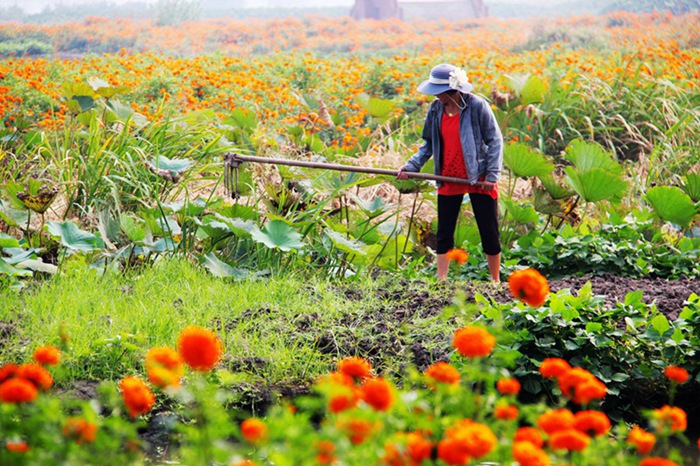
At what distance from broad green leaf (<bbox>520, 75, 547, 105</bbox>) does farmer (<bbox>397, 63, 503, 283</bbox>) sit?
73.7 inches

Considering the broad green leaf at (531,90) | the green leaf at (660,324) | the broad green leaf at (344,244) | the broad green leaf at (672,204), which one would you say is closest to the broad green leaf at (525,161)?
the broad green leaf at (672,204)

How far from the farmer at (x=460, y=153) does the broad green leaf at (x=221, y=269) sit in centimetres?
100

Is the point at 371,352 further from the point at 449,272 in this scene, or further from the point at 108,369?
the point at 449,272

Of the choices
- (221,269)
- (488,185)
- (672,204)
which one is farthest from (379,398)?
(672,204)

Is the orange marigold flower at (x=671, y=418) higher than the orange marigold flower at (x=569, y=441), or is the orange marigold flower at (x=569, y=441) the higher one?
Answer: the orange marigold flower at (x=569, y=441)

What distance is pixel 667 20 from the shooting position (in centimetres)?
1418

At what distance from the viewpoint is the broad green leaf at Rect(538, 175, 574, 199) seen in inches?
180

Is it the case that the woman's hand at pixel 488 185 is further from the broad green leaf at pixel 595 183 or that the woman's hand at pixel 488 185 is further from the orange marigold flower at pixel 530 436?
the orange marigold flower at pixel 530 436

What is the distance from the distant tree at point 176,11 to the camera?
12.7 m

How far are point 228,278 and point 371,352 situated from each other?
112 centimetres

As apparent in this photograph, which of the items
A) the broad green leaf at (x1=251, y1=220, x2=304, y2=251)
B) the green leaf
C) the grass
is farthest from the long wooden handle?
the green leaf

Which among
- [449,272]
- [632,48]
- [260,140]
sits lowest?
[449,272]

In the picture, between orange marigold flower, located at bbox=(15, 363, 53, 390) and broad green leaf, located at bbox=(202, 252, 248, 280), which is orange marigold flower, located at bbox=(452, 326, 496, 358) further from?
broad green leaf, located at bbox=(202, 252, 248, 280)

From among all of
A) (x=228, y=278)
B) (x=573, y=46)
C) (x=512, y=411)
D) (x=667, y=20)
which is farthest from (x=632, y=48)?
(x=512, y=411)
